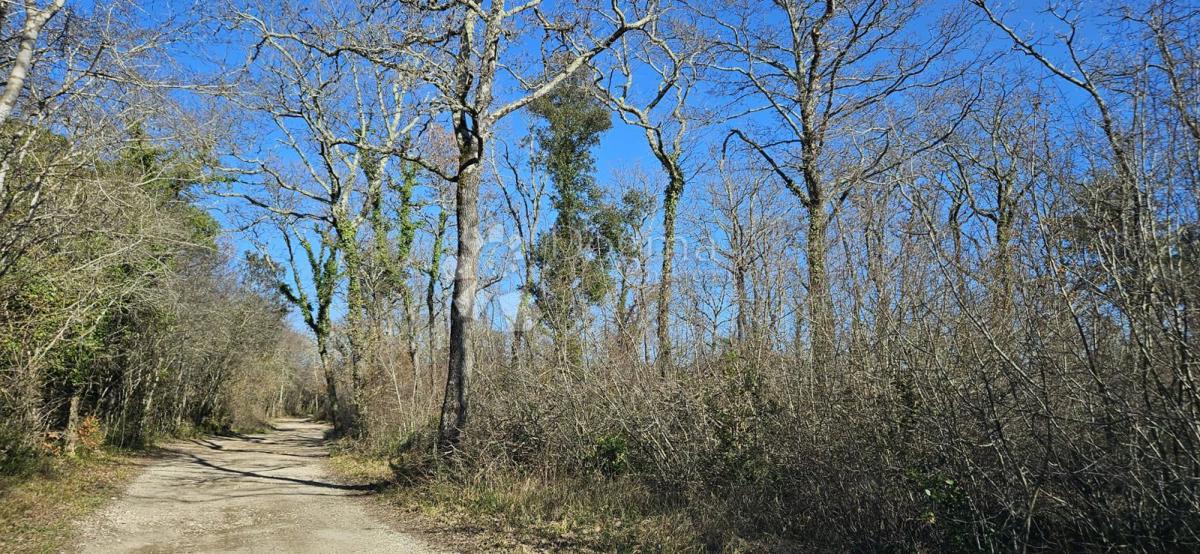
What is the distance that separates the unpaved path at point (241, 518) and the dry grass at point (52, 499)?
246 mm

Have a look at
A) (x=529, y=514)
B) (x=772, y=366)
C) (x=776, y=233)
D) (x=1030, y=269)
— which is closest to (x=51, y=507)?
(x=529, y=514)

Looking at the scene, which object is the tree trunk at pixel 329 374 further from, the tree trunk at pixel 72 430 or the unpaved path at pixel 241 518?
the unpaved path at pixel 241 518

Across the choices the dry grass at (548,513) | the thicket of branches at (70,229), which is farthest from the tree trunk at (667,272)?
the thicket of branches at (70,229)

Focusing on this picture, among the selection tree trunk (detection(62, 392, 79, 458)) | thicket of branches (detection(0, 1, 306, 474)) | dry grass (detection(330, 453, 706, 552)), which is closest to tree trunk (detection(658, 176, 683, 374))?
dry grass (detection(330, 453, 706, 552))

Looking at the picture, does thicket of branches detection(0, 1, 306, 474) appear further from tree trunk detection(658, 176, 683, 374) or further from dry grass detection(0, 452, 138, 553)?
tree trunk detection(658, 176, 683, 374)

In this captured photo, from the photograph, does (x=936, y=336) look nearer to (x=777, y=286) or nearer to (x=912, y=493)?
(x=912, y=493)

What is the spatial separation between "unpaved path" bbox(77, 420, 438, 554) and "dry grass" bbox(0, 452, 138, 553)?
246mm

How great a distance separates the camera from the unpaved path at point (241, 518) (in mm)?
6516

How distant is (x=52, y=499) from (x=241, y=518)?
2792mm

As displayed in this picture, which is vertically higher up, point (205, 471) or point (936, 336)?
point (936, 336)

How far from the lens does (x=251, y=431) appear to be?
109 ft

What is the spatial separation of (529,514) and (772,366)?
310cm

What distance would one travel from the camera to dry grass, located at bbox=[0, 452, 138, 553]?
6.46 meters

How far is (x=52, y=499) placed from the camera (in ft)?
28.0
